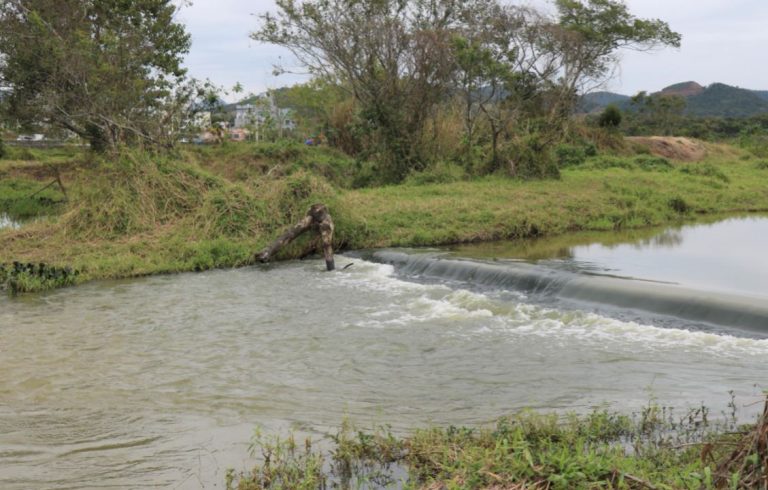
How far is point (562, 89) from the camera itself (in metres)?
21.0

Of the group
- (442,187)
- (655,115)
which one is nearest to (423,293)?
(442,187)

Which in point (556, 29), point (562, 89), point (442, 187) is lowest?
point (442, 187)

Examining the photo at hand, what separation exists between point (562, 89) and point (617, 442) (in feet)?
57.5

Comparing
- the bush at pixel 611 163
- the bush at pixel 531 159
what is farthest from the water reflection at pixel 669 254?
the bush at pixel 611 163

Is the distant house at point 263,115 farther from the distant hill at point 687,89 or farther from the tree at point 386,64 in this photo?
the distant hill at point 687,89

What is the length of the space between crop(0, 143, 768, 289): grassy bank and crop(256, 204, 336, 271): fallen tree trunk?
0.92 feet

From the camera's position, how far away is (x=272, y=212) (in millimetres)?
13188

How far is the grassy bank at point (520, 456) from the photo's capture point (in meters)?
3.68

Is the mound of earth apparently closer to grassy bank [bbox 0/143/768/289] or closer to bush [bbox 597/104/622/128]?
bush [bbox 597/104/622/128]

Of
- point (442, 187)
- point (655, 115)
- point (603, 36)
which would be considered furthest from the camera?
point (655, 115)

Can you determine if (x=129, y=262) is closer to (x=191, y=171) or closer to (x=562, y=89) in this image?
(x=191, y=171)

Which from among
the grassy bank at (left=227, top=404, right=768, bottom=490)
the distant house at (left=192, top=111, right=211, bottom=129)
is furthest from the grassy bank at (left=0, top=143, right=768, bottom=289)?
the grassy bank at (left=227, top=404, right=768, bottom=490)

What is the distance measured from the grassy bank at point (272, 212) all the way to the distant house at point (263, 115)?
1011 cm

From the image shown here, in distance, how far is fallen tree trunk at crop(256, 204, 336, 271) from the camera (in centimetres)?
1194
